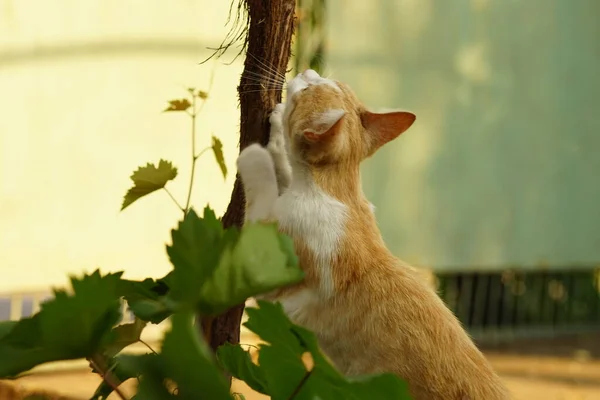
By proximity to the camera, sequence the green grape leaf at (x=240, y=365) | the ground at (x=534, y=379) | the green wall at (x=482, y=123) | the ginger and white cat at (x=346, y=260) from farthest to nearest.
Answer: the green wall at (x=482, y=123)
the ground at (x=534, y=379)
the ginger and white cat at (x=346, y=260)
the green grape leaf at (x=240, y=365)

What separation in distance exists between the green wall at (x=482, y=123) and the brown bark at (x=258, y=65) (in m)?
2.19

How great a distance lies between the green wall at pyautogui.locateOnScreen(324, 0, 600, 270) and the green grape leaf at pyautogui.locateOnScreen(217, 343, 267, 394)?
107 inches

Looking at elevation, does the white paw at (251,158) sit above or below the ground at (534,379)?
above

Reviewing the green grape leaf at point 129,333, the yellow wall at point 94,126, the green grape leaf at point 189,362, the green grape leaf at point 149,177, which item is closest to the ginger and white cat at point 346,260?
the green grape leaf at point 149,177

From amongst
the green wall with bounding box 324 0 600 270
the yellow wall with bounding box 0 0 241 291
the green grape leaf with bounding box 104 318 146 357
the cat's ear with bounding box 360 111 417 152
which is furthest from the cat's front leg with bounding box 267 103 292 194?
the green wall with bounding box 324 0 600 270

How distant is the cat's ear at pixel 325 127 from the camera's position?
1.22m

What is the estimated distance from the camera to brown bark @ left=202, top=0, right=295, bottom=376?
107 cm

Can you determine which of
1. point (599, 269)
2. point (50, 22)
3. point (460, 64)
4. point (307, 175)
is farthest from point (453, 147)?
point (307, 175)

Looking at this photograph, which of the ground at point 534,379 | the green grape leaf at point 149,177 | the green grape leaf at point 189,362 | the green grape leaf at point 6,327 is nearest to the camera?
the green grape leaf at point 189,362

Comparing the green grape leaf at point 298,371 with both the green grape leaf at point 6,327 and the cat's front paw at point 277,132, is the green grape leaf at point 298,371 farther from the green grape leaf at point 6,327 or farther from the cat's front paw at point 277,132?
the cat's front paw at point 277,132

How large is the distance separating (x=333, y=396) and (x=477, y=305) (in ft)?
12.4

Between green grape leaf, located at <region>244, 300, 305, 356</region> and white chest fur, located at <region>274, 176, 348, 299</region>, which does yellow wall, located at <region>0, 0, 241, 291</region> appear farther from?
green grape leaf, located at <region>244, 300, 305, 356</region>

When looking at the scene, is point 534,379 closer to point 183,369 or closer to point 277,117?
point 277,117

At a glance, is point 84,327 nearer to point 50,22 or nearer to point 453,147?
point 50,22
